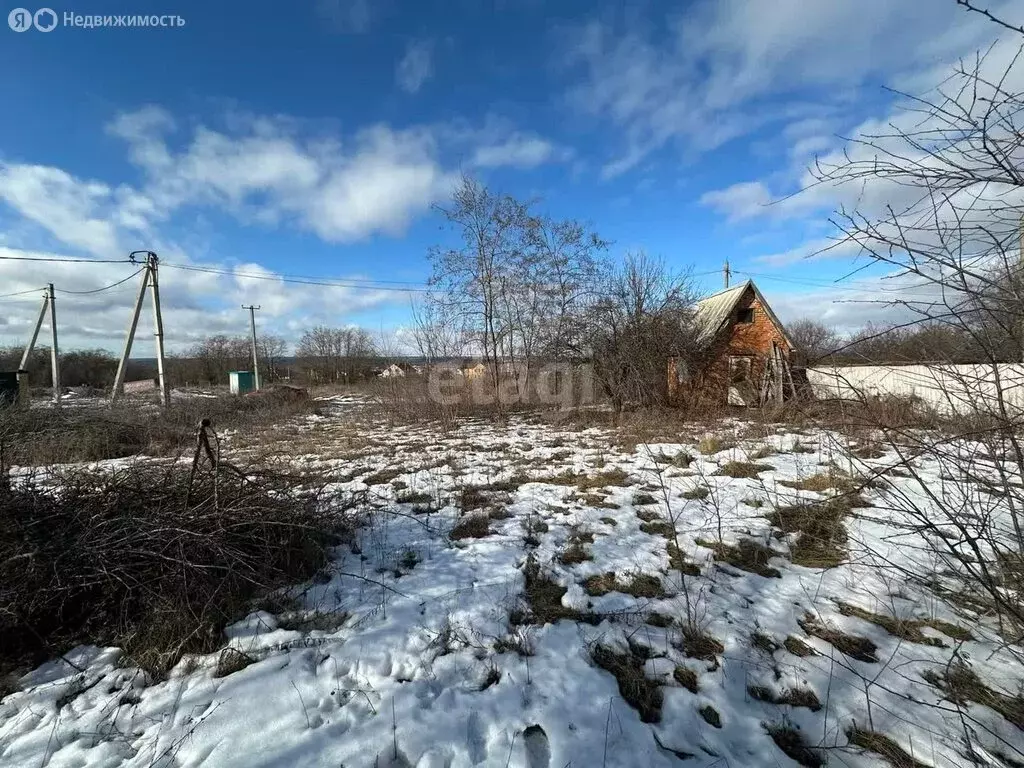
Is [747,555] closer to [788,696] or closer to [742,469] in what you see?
[788,696]

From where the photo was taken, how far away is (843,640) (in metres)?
2.46

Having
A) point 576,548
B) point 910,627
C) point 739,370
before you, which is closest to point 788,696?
point 910,627

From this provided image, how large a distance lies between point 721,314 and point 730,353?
52.4 inches

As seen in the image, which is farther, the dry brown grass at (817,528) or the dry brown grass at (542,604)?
the dry brown grass at (817,528)

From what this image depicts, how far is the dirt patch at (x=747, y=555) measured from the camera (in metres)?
3.28

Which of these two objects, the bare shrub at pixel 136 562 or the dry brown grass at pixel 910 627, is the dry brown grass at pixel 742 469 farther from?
the bare shrub at pixel 136 562

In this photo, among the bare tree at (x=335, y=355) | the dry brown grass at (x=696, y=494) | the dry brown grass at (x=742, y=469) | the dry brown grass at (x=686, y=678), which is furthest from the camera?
the bare tree at (x=335, y=355)

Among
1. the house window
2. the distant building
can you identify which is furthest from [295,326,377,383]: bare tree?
the house window

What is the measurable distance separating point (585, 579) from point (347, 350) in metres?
35.9

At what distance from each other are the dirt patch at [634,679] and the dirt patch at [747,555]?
1401 mm

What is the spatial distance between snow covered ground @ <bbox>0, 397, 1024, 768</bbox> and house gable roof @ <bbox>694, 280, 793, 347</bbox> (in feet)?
33.2

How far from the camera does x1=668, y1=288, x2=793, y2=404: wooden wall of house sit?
1273 centimetres

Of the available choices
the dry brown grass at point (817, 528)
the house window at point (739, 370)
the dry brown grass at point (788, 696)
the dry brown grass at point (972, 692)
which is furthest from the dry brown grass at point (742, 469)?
the house window at point (739, 370)

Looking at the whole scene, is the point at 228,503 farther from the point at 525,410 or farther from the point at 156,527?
the point at 525,410
